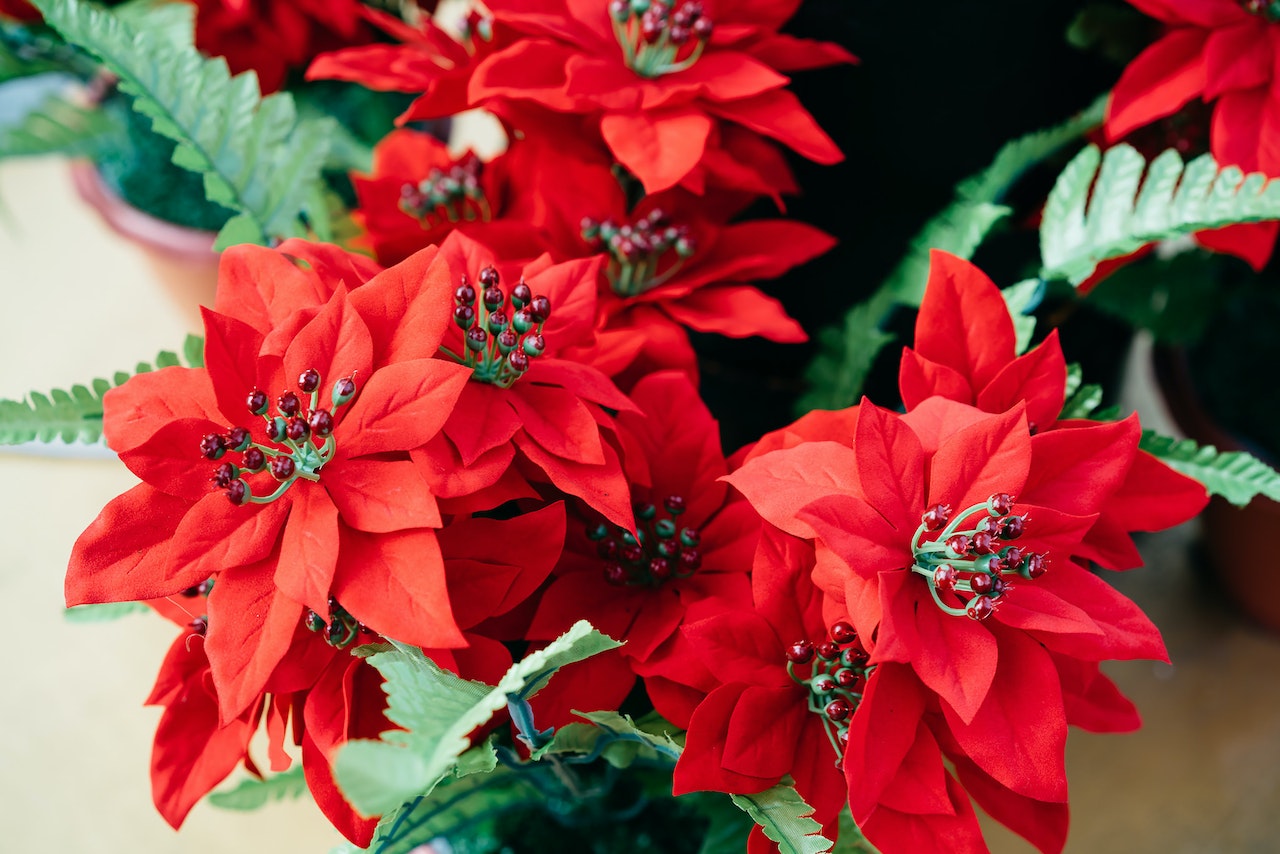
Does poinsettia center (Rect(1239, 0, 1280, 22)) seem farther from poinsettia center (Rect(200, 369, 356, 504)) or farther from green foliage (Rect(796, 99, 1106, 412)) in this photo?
poinsettia center (Rect(200, 369, 356, 504))

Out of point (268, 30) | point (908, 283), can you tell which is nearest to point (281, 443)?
point (908, 283)

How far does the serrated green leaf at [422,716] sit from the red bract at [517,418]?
4 centimetres

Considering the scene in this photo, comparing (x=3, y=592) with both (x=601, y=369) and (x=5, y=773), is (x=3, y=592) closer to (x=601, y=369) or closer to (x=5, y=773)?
(x=5, y=773)

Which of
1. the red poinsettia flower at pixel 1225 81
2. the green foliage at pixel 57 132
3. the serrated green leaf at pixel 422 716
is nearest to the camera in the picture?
the serrated green leaf at pixel 422 716

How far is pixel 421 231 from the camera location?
0.43m

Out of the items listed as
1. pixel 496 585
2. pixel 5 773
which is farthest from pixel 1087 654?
pixel 5 773

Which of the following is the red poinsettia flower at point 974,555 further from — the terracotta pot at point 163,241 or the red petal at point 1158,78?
the terracotta pot at point 163,241

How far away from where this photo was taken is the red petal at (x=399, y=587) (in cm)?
26

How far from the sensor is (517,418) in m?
0.30

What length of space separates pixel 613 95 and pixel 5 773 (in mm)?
553

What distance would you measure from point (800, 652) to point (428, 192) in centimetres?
27

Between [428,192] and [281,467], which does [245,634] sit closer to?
[281,467]

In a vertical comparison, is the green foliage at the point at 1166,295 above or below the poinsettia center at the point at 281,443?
below

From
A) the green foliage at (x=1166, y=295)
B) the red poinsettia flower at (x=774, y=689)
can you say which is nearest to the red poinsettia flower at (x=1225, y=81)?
the green foliage at (x=1166, y=295)
